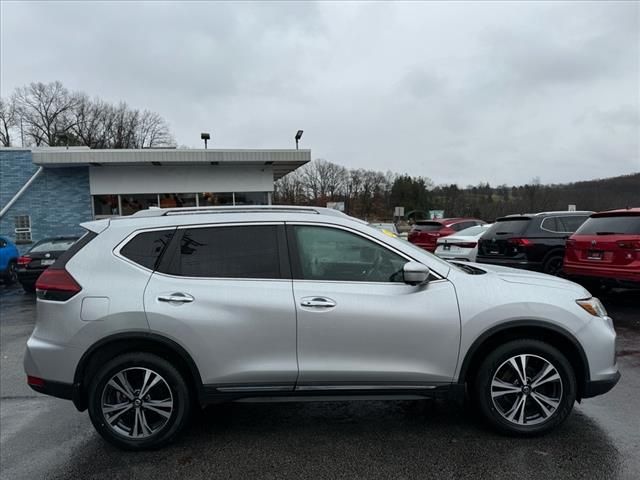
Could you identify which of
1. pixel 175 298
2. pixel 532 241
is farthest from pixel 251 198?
pixel 175 298

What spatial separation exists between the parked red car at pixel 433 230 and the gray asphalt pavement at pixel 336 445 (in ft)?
33.4

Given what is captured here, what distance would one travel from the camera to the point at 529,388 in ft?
10.8

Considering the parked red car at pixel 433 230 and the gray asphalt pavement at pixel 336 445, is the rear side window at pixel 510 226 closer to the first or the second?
the parked red car at pixel 433 230

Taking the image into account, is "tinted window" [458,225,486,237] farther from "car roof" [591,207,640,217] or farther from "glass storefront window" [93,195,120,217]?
"glass storefront window" [93,195,120,217]

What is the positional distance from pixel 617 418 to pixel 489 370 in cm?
132

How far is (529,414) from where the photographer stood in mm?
3322

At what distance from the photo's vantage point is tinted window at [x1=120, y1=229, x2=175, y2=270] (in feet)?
10.9

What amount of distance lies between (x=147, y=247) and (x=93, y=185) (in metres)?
15.6

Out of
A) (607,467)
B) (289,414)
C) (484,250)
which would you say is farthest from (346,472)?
(484,250)

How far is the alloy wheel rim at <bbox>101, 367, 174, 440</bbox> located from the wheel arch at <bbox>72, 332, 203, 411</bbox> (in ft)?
0.48

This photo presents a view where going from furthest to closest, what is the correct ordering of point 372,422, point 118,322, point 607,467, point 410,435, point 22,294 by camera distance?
1. point 22,294
2. point 372,422
3. point 410,435
4. point 118,322
5. point 607,467

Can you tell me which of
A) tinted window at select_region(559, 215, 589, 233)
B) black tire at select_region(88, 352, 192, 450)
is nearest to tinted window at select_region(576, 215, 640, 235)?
tinted window at select_region(559, 215, 589, 233)

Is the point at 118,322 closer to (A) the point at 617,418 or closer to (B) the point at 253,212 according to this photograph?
(B) the point at 253,212

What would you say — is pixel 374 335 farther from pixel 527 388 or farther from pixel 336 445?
pixel 527 388
